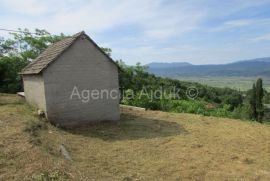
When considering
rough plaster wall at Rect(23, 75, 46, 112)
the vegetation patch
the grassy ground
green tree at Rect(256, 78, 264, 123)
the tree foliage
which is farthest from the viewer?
the tree foliage

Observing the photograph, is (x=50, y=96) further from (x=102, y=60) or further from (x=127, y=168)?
(x=127, y=168)

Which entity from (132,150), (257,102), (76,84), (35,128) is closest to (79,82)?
(76,84)

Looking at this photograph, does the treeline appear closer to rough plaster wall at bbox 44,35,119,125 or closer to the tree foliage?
rough plaster wall at bbox 44,35,119,125

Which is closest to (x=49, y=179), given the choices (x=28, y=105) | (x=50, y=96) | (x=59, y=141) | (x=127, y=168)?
(x=127, y=168)

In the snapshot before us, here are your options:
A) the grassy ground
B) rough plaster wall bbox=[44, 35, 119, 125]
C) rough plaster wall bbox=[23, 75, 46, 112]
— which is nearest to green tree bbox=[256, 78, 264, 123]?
the grassy ground

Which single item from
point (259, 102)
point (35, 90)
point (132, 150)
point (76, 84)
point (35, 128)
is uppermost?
point (76, 84)

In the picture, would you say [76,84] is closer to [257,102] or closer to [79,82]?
[79,82]

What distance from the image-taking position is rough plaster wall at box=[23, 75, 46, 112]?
42.1 feet

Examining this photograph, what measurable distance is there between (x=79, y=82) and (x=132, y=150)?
485cm

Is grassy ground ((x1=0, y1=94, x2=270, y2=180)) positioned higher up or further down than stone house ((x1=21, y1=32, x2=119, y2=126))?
further down

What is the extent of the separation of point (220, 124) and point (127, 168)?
8.08 metres

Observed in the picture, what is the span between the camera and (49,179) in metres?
6.02

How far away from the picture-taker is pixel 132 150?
9773 mm

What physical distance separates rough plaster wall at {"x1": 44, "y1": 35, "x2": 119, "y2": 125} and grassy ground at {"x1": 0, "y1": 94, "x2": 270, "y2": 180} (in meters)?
0.68
